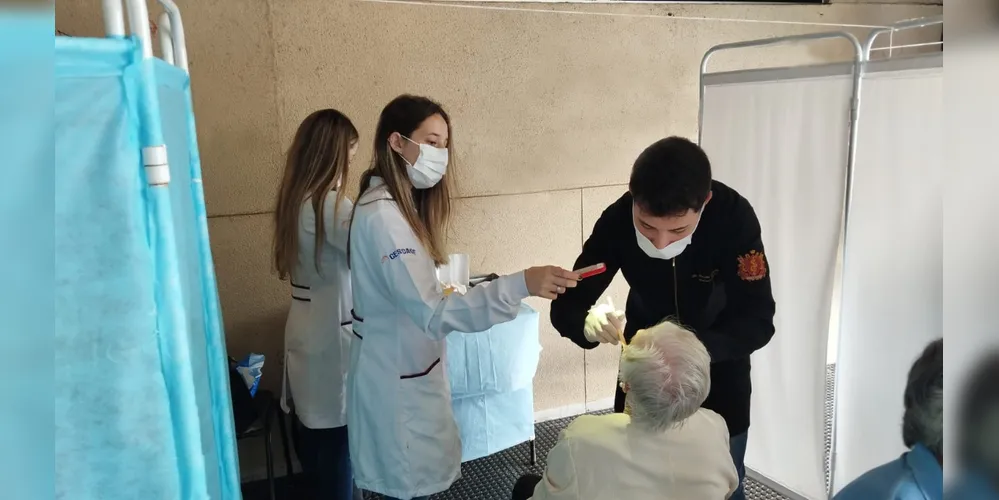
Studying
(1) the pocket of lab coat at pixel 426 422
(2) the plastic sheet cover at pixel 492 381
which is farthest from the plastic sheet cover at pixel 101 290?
(2) the plastic sheet cover at pixel 492 381

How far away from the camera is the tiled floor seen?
253 cm

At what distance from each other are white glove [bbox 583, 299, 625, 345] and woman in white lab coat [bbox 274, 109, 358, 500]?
882 mm

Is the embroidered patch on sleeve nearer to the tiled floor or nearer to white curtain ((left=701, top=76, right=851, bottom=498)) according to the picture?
white curtain ((left=701, top=76, right=851, bottom=498))

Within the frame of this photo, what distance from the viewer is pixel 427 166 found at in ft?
5.46

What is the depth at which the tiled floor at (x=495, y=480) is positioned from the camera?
99.6 inches

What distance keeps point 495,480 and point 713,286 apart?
Result: 1.56 meters

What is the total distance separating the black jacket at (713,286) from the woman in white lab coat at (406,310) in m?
0.18

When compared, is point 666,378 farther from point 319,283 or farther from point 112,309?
point 319,283

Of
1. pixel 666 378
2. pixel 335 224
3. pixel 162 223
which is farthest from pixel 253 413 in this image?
pixel 666 378

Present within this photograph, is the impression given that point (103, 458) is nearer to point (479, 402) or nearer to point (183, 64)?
point (183, 64)

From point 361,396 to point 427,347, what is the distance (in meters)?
0.22

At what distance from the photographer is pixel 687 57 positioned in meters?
3.29

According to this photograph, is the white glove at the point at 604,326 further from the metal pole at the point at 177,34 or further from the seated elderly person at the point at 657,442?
the metal pole at the point at 177,34

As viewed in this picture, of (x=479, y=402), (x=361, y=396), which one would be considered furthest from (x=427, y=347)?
(x=479, y=402)
